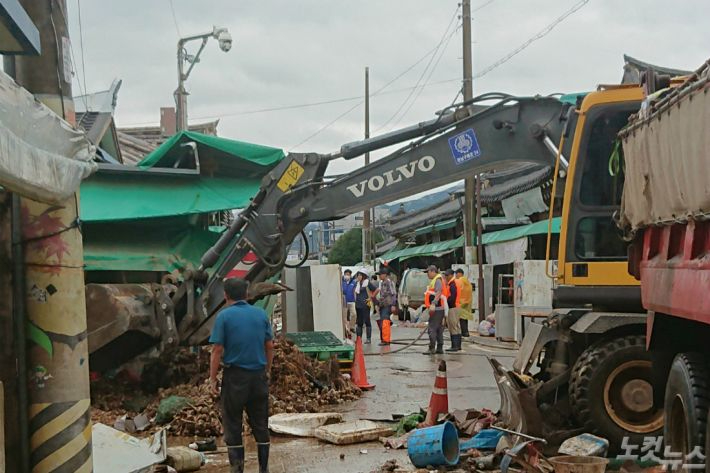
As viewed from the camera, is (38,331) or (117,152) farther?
(117,152)

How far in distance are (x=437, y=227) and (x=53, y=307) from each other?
32141mm

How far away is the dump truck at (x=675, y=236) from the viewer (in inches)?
190

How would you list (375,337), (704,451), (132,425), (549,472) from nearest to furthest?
(704,451)
(549,472)
(132,425)
(375,337)

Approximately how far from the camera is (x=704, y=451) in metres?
5.13

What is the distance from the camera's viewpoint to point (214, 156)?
13750 mm

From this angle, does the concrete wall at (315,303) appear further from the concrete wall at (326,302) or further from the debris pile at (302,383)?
the debris pile at (302,383)

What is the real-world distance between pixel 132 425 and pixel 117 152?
32.9ft

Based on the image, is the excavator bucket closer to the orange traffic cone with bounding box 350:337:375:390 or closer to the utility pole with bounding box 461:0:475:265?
the orange traffic cone with bounding box 350:337:375:390

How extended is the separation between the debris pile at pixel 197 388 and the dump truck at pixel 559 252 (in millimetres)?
309

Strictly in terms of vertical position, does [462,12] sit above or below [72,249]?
above

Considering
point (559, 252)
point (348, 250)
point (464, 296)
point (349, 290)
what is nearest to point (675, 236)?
point (559, 252)

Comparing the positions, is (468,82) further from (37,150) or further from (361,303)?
(37,150)

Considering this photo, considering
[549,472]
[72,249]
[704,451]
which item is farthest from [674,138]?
[72,249]

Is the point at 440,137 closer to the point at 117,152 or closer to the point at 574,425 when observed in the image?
the point at 574,425
